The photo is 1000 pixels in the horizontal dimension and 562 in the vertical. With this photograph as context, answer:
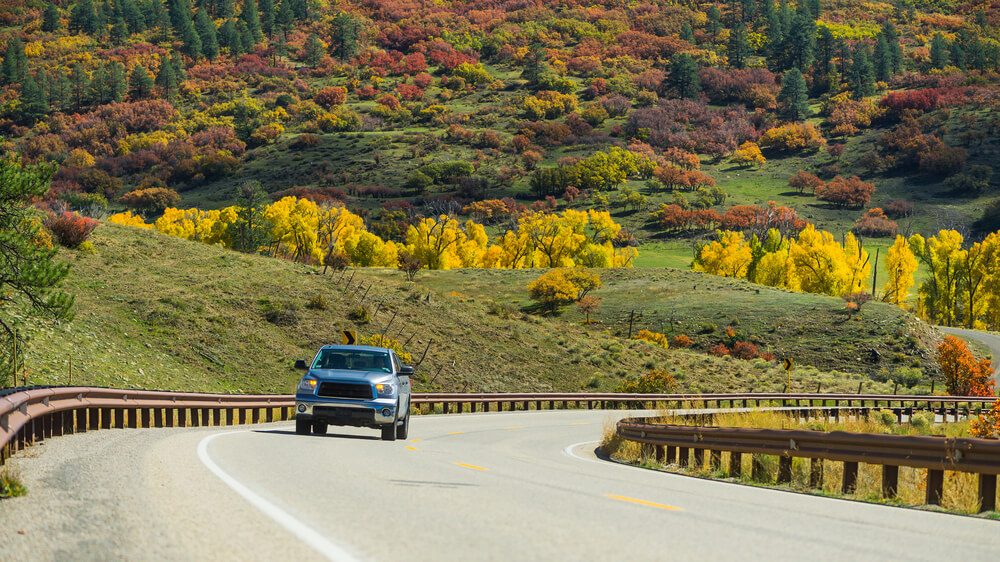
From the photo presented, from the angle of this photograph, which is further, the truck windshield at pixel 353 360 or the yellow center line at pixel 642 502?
the truck windshield at pixel 353 360

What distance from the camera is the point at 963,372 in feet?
244

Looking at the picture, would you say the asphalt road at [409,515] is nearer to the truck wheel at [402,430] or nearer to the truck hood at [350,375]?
the truck hood at [350,375]

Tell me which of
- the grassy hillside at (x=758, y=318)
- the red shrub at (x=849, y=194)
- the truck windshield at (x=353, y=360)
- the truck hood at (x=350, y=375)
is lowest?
the grassy hillside at (x=758, y=318)

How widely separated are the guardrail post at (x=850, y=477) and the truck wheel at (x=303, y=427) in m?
10.4

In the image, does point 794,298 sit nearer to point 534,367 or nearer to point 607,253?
point 607,253

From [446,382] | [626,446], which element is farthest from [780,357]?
[626,446]

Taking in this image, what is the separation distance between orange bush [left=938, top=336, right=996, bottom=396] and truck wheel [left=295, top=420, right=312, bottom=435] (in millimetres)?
61206

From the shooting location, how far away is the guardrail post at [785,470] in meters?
15.8

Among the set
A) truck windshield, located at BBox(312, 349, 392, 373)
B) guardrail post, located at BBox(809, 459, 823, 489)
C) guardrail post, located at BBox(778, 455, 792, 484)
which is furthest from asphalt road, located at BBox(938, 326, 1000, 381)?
guardrail post, located at BBox(809, 459, 823, 489)

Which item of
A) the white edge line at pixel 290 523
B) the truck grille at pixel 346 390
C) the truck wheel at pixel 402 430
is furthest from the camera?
the truck wheel at pixel 402 430

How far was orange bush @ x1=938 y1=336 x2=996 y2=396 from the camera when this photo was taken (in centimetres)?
7269

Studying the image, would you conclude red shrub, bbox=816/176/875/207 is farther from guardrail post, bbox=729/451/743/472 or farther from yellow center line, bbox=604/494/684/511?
yellow center line, bbox=604/494/684/511

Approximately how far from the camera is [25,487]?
9.85 metres

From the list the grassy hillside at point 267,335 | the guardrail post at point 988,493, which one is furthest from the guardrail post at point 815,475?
the grassy hillside at point 267,335
